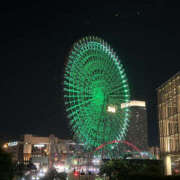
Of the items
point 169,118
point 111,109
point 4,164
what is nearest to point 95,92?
point 111,109

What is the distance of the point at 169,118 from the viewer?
139 ft

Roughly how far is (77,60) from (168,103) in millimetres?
13303

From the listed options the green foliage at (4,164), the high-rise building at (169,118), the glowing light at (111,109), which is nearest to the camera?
the green foliage at (4,164)

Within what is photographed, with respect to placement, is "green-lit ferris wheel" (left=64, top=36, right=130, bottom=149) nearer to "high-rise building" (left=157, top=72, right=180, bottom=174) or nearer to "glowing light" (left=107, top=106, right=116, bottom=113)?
"glowing light" (left=107, top=106, right=116, bottom=113)

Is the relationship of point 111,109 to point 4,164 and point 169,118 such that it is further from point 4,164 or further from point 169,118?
point 4,164

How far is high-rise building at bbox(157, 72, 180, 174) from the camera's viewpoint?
40.2 m

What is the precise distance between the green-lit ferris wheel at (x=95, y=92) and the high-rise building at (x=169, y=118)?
545 cm

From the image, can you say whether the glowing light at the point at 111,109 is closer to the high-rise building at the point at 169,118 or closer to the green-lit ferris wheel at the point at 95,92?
the green-lit ferris wheel at the point at 95,92

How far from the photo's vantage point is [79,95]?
42656 millimetres

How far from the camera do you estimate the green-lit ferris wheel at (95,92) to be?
1649 inches

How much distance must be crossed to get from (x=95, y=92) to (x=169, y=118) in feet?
33.7

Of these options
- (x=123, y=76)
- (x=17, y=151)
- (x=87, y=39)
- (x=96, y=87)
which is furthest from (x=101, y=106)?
(x=17, y=151)

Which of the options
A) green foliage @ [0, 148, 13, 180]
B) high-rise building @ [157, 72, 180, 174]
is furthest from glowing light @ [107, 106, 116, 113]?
green foliage @ [0, 148, 13, 180]

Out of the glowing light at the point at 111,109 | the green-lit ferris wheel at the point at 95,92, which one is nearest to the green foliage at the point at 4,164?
the green-lit ferris wheel at the point at 95,92
